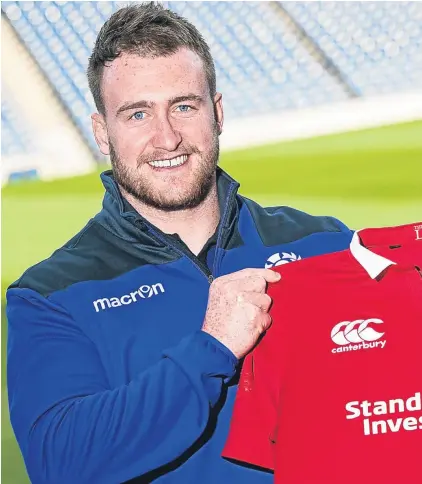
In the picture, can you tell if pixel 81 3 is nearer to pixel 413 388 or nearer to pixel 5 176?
pixel 5 176

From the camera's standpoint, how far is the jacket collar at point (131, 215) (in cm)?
165

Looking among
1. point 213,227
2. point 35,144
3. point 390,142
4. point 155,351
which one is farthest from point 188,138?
point 35,144

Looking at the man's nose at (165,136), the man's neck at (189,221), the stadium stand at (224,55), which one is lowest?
the man's neck at (189,221)

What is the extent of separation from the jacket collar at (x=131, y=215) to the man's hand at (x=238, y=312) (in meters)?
0.21

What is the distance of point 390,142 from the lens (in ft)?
12.9

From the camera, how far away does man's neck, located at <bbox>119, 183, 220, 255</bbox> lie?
1685 millimetres

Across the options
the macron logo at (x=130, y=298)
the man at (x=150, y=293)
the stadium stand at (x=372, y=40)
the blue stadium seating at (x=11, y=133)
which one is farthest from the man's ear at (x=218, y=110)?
the stadium stand at (x=372, y=40)

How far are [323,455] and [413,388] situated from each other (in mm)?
188

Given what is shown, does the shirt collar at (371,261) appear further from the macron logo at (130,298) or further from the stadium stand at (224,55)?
the stadium stand at (224,55)

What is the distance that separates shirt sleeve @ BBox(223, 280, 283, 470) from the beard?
0.89 ft

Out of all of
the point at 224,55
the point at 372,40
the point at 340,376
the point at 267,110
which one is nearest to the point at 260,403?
the point at 340,376

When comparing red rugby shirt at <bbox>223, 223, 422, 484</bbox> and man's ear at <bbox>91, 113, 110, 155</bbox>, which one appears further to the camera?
man's ear at <bbox>91, 113, 110, 155</bbox>

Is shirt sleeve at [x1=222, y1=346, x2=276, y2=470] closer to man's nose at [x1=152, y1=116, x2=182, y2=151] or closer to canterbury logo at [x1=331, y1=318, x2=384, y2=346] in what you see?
canterbury logo at [x1=331, y1=318, x2=384, y2=346]

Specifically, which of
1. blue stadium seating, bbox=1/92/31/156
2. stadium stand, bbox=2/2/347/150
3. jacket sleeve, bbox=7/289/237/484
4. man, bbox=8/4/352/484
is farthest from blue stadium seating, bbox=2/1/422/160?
jacket sleeve, bbox=7/289/237/484
